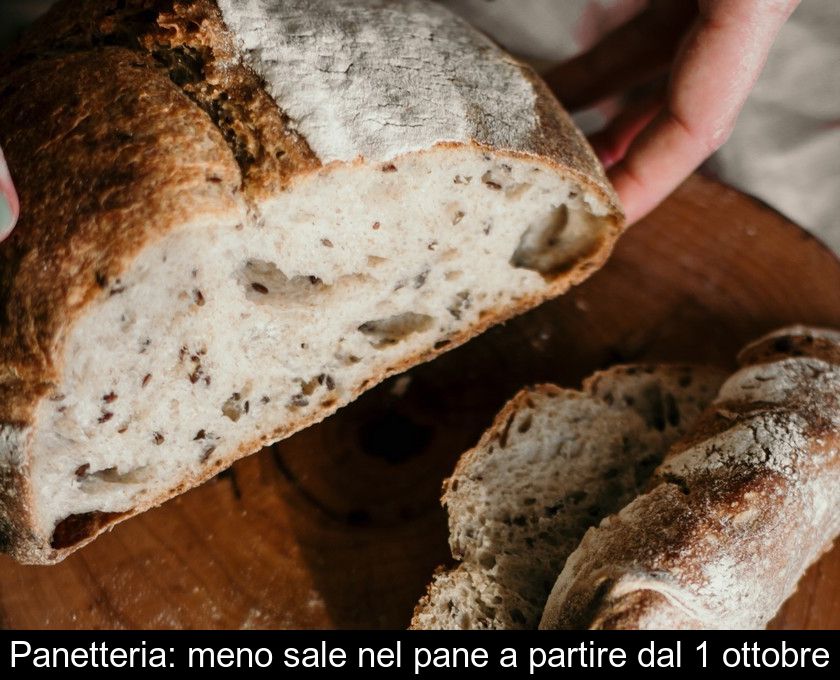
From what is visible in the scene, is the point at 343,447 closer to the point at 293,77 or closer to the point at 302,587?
the point at 302,587

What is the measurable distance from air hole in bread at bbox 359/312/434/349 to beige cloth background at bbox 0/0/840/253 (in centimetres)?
117

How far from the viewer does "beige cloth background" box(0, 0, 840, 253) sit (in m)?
2.79

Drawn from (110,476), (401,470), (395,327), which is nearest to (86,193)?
(110,476)

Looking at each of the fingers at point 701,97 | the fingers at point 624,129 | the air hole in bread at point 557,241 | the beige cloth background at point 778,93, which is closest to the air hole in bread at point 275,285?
the air hole in bread at point 557,241

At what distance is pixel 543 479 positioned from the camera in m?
2.00

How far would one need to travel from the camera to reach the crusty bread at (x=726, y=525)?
1.63 m

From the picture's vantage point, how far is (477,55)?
2.00 metres

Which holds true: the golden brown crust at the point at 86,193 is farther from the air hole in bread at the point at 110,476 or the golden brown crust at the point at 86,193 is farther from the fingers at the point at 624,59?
the fingers at the point at 624,59

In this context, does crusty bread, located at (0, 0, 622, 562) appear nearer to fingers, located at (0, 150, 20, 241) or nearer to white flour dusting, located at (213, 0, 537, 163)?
white flour dusting, located at (213, 0, 537, 163)
